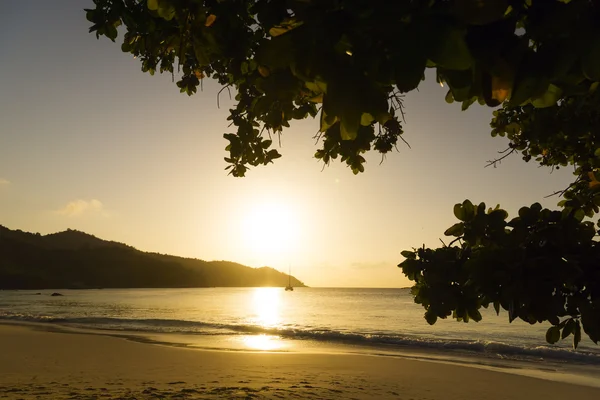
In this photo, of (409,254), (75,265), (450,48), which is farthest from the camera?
(75,265)

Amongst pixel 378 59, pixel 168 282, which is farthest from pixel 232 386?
pixel 168 282

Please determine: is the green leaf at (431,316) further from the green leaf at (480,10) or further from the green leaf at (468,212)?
A: the green leaf at (480,10)

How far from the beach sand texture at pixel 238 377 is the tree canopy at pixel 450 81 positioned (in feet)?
21.5

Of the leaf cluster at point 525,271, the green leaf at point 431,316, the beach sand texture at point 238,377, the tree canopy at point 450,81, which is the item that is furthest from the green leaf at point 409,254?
the beach sand texture at point 238,377

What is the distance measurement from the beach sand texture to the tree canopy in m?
6.56

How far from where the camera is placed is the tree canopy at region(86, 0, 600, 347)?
1.17 m

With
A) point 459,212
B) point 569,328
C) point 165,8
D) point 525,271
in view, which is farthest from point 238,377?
point 165,8

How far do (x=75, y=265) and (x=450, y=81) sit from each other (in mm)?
179936

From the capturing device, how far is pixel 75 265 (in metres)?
160

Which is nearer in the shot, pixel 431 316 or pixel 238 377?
pixel 431 316

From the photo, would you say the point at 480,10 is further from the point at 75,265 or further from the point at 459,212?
the point at 75,265

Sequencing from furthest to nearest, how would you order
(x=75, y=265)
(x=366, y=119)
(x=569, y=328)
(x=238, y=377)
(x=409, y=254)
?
1. (x=75, y=265)
2. (x=238, y=377)
3. (x=409, y=254)
4. (x=569, y=328)
5. (x=366, y=119)

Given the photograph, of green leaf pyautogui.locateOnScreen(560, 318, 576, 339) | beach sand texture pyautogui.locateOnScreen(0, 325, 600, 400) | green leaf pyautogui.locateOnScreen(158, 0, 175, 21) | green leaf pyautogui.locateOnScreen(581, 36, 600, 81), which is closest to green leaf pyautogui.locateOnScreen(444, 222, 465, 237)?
green leaf pyautogui.locateOnScreen(560, 318, 576, 339)

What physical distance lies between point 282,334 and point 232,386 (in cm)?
1601
